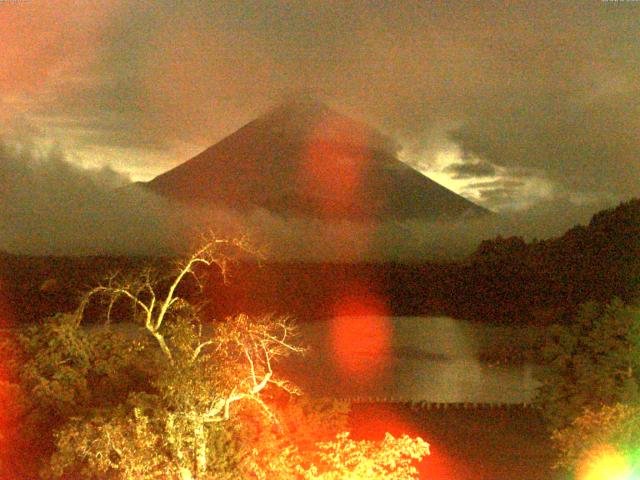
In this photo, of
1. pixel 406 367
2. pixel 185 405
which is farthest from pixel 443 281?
pixel 185 405

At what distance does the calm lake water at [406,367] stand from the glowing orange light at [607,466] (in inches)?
145

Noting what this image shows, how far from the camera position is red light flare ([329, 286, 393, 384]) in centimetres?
1323

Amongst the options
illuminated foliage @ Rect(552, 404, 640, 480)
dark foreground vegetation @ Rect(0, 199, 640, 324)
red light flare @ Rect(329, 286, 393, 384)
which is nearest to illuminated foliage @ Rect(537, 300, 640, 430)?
illuminated foliage @ Rect(552, 404, 640, 480)

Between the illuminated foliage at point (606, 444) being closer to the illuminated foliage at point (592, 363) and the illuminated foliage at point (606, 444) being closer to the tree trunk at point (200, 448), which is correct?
the illuminated foliage at point (592, 363)

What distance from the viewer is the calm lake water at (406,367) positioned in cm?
1086

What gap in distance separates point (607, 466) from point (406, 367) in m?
7.49

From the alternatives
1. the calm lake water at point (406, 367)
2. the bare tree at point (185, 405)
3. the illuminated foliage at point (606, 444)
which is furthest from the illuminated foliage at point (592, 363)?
the bare tree at point (185, 405)

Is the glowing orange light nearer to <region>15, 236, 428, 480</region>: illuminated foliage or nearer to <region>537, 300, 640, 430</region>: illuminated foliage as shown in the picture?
<region>537, 300, 640, 430</region>: illuminated foliage

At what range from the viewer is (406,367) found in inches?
536

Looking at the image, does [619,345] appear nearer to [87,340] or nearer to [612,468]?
[612,468]

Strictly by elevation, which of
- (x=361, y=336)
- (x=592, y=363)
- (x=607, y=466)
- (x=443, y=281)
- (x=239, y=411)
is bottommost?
(x=607, y=466)

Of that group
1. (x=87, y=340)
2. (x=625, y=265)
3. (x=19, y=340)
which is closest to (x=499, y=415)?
(x=87, y=340)

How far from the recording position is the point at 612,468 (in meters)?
6.14

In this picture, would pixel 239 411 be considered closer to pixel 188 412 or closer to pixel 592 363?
pixel 188 412
